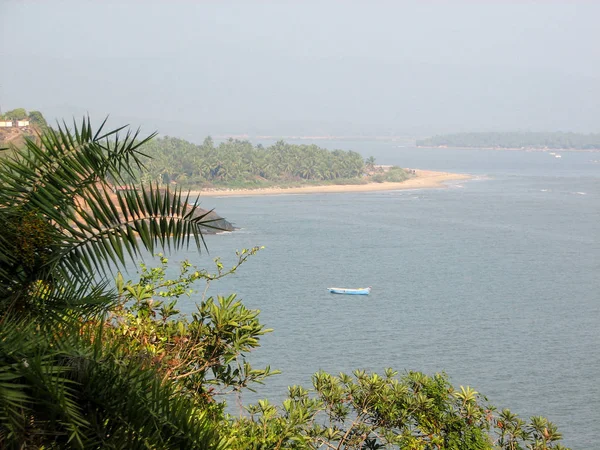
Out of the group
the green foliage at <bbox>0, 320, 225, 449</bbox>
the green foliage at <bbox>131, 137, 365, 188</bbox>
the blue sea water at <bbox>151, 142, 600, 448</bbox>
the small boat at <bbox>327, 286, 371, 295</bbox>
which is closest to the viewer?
the green foliage at <bbox>0, 320, 225, 449</bbox>

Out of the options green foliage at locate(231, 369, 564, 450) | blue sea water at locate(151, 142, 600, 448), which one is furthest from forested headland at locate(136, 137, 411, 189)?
green foliage at locate(231, 369, 564, 450)

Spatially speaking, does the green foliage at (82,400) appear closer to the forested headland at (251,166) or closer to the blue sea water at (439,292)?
the blue sea water at (439,292)

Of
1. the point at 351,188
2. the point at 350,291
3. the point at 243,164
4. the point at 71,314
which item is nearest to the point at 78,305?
the point at 71,314

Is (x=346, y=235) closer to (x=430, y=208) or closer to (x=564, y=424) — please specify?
(x=430, y=208)

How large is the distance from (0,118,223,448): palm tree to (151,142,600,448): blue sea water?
56.4 ft

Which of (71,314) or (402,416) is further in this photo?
(402,416)

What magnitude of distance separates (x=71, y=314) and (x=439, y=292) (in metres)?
40.6

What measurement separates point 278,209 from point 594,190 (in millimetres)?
47667

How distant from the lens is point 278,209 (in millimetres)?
82125

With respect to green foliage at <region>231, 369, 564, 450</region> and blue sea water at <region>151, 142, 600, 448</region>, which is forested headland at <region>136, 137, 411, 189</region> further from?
green foliage at <region>231, 369, 564, 450</region>

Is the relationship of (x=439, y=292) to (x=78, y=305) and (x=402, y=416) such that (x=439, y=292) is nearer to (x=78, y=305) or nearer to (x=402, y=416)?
(x=402, y=416)

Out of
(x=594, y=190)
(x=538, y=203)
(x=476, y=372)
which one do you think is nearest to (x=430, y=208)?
(x=538, y=203)

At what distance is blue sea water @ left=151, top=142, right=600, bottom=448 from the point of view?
27156mm

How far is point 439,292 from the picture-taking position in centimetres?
4444
